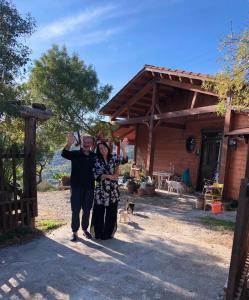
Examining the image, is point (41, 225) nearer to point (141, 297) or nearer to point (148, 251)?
point (148, 251)

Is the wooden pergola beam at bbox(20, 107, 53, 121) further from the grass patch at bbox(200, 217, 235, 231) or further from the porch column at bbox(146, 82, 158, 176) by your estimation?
the porch column at bbox(146, 82, 158, 176)

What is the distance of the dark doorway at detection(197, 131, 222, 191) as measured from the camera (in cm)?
1240

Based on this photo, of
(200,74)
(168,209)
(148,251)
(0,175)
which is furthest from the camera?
(200,74)

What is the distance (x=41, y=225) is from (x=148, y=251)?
2.45m

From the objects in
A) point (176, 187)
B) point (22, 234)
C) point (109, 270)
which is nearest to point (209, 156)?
point (176, 187)

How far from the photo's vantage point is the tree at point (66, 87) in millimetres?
13602

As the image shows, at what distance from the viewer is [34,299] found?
11.7ft

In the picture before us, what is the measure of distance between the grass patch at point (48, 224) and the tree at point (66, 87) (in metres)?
7.46

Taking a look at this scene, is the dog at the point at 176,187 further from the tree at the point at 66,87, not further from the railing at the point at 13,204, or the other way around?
the railing at the point at 13,204

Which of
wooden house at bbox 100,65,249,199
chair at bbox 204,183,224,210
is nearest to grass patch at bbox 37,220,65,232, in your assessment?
chair at bbox 204,183,224,210

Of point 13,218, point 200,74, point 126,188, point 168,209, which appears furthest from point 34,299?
point 126,188

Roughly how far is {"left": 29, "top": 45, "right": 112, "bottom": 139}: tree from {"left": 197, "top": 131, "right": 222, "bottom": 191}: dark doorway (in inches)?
196

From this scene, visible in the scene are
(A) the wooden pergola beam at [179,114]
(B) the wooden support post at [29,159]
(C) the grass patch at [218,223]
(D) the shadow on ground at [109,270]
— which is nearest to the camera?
(D) the shadow on ground at [109,270]

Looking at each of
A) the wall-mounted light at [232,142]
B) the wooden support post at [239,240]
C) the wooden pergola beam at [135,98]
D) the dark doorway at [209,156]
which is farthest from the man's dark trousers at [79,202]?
the wooden pergola beam at [135,98]
